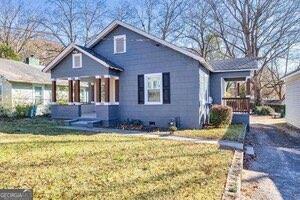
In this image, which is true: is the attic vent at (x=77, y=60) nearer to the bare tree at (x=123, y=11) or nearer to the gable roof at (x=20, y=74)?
the gable roof at (x=20, y=74)

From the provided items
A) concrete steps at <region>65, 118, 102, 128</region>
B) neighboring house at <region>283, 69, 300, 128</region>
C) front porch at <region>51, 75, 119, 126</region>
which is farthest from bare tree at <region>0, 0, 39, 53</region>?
neighboring house at <region>283, 69, 300, 128</region>

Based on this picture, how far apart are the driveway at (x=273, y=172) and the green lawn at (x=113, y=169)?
64 cm


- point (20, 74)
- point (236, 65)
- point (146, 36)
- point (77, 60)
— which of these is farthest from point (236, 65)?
point (20, 74)

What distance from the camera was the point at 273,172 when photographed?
902 cm

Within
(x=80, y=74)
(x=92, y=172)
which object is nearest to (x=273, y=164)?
(x=92, y=172)

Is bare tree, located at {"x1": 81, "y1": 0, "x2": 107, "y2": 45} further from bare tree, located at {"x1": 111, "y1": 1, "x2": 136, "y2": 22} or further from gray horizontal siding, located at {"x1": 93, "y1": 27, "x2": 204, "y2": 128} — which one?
gray horizontal siding, located at {"x1": 93, "y1": 27, "x2": 204, "y2": 128}

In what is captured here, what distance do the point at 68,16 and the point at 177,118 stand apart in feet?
93.4

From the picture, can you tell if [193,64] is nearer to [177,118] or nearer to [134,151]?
[177,118]

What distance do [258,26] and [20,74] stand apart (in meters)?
24.6

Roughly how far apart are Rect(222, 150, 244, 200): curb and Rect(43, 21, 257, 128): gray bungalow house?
7480 mm

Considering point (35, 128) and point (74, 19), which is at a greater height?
point (74, 19)

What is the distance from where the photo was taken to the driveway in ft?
22.9

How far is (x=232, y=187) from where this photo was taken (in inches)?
246

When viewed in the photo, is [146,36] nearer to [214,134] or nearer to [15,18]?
[214,134]
